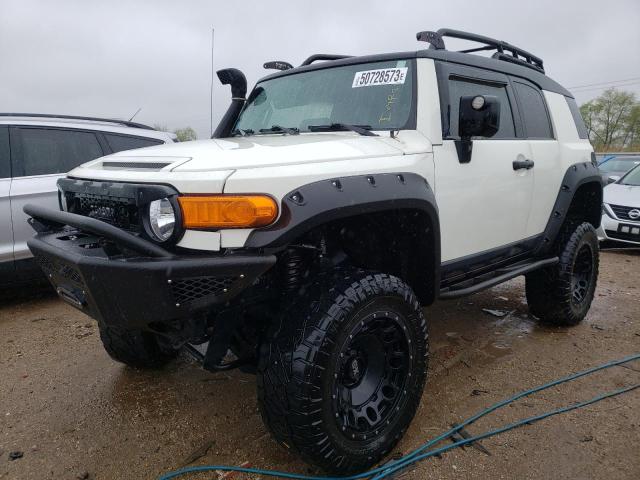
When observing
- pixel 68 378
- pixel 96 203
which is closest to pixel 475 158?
pixel 96 203

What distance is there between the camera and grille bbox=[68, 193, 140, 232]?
182 centimetres

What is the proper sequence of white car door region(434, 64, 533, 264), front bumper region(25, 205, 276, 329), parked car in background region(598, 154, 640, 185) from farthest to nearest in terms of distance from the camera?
parked car in background region(598, 154, 640, 185)
white car door region(434, 64, 533, 264)
front bumper region(25, 205, 276, 329)

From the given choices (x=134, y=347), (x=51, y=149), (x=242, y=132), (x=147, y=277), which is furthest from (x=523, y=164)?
(x=51, y=149)

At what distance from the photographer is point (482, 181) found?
8.77ft

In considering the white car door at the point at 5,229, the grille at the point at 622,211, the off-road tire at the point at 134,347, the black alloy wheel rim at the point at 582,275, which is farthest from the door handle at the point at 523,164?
the grille at the point at 622,211

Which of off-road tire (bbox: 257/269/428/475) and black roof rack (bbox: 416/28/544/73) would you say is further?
black roof rack (bbox: 416/28/544/73)

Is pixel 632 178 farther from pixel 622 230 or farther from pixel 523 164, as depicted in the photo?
pixel 523 164

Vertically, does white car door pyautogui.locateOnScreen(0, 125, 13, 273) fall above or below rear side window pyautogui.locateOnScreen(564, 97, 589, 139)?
below

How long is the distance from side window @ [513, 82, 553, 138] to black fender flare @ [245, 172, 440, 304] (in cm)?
148

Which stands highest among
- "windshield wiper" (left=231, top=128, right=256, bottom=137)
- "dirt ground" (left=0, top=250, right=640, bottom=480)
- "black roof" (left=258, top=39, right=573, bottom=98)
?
"black roof" (left=258, top=39, right=573, bottom=98)

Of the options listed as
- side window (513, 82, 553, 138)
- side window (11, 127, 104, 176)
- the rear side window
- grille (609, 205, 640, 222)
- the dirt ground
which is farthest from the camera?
grille (609, 205, 640, 222)

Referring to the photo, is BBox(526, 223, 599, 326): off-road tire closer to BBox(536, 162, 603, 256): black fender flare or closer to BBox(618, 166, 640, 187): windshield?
BBox(536, 162, 603, 256): black fender flare

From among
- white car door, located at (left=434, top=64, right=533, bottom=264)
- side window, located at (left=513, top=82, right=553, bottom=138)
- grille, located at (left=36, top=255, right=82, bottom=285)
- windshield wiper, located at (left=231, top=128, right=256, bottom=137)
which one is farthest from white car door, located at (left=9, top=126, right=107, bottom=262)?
side window, located at (left=513, top=82, right=553, bottom=138)

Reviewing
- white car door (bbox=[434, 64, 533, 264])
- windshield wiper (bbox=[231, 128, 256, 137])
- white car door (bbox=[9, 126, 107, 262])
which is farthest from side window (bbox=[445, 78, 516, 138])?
white car door (bbox=[9, 126, 107, 262])
